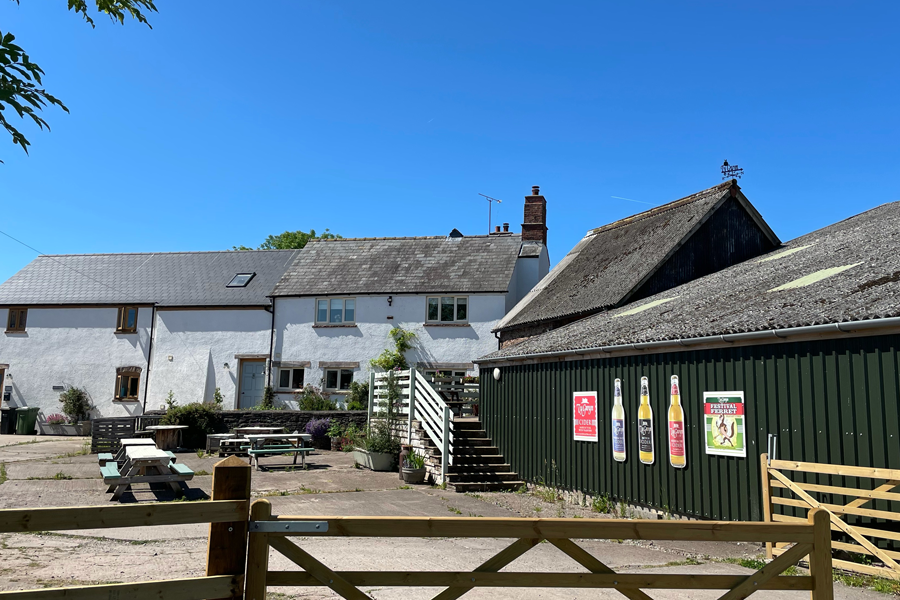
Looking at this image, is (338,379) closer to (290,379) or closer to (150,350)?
(290,379)

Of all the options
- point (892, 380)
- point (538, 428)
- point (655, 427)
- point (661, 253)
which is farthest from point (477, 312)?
point (892, 380)

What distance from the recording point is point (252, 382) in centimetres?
2689

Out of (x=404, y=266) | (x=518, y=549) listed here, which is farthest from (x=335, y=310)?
(x=518, y=549)

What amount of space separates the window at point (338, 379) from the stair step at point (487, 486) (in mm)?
12433

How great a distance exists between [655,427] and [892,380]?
393 centimetres

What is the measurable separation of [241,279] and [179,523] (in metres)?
27.1

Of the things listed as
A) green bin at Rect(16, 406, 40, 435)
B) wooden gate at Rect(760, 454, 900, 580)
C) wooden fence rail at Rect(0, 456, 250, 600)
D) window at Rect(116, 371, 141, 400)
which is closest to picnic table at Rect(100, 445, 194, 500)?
wooden fence rail at Rect(0, 456, 250, 600)

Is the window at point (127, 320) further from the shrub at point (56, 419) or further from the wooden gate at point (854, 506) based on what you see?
the wooden gate at point (854, 506)

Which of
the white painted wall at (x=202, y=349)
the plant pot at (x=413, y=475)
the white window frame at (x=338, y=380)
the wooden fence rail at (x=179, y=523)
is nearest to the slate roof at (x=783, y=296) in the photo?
the plant pot at (x=413, y=475)

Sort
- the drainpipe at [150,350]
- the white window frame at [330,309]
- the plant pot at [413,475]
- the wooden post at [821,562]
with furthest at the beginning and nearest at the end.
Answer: the drainpipe at [150,350] → the white window frame at [330,309] → the plant pot at [413,475] → the wooden post at [821,562]

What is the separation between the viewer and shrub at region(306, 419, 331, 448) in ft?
70.5

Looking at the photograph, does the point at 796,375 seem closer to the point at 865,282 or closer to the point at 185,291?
the point at 865,282

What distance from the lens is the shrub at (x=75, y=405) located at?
2694 centimetres

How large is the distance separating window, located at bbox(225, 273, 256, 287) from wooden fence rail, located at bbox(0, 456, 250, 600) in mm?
26403
